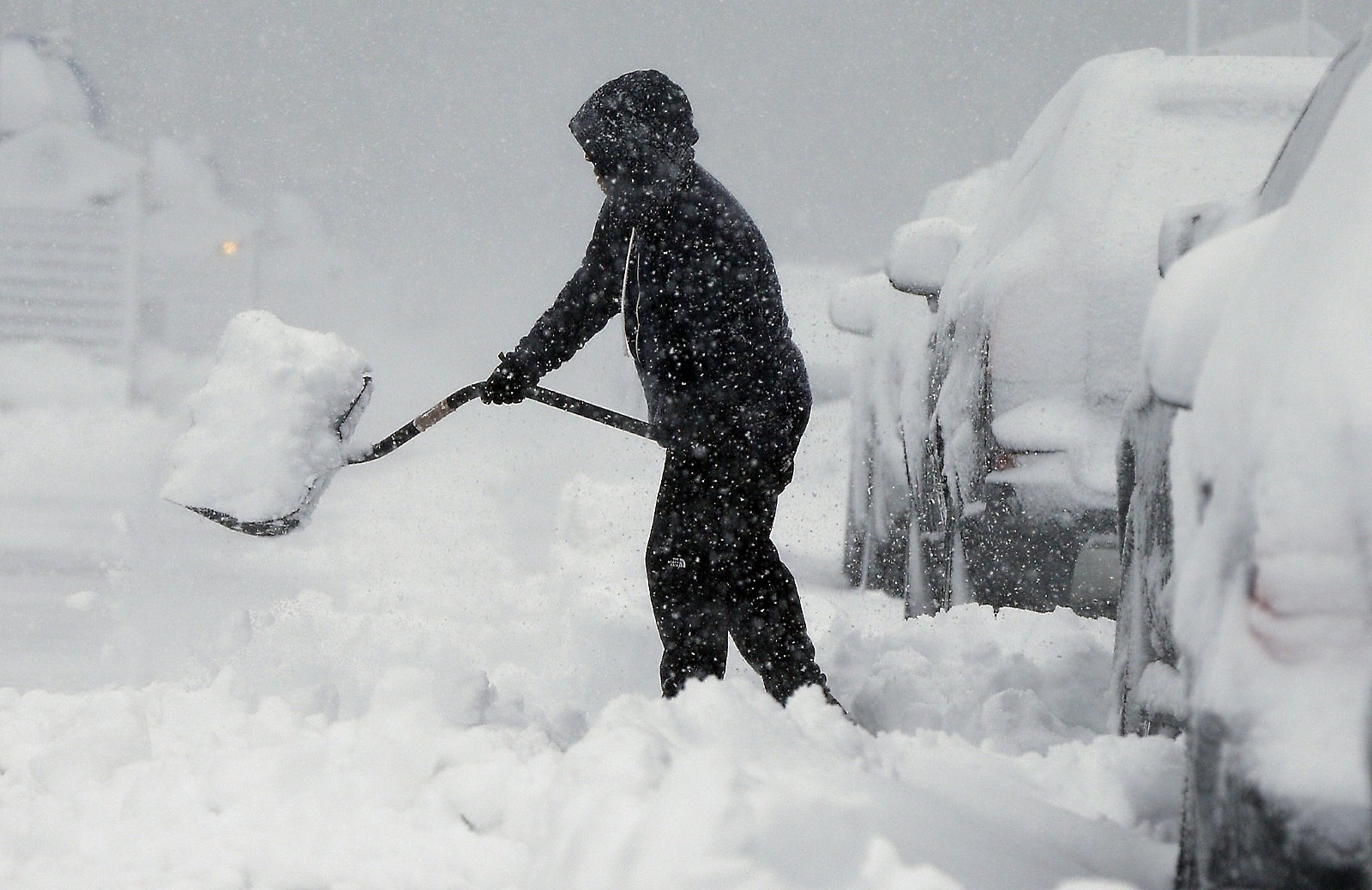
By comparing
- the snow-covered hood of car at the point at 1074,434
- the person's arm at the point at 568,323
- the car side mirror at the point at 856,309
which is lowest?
the snow-covered hood of car at the point at 1074,434

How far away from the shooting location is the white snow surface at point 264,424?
399 cm

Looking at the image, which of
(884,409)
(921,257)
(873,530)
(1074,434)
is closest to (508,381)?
(1074,434)

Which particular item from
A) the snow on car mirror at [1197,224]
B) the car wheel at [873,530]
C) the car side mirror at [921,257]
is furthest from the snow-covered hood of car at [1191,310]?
the car wheel at [873,530]

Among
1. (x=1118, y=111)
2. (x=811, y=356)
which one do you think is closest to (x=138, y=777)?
(x=1118, y=111)

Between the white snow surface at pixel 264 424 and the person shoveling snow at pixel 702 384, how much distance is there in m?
1.09

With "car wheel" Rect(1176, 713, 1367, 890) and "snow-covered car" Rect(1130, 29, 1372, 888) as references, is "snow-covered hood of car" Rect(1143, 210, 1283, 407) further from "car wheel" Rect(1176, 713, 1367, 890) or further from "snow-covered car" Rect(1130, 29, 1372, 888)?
"car wheel" Rect(1176, 713, 1367, 890)

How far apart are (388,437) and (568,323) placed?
2.11 ft

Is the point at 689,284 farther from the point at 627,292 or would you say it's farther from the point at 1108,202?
the point at 1108,202

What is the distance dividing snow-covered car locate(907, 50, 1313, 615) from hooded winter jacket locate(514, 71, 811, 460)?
83 cm

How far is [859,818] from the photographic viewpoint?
1.44 meters

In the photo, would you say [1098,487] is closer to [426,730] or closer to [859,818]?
[426,730]

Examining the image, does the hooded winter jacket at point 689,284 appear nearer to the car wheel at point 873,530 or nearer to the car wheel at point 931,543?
the car wheel at point 931,543

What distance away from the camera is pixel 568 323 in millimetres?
3910

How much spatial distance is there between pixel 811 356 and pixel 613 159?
26.2 feet
